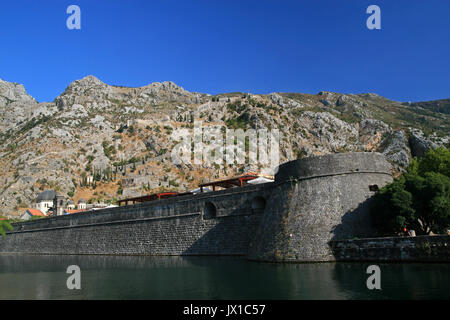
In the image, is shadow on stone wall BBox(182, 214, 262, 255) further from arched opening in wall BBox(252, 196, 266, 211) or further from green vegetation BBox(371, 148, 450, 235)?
green vegetation BBox(371, 148, 450, 235)

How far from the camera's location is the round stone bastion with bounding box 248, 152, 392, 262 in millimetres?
23969

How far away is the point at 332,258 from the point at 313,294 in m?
8.72

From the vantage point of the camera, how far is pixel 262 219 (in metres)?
28.8

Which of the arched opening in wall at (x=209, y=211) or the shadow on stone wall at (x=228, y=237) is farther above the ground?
the arched opening in wall at (x=209, y=211)

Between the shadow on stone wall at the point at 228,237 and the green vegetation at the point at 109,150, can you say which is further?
the green vegetation at the point at 109,150

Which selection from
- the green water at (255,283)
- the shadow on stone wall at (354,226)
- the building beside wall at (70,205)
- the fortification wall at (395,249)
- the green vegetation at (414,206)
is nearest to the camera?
the green water at (255,283)

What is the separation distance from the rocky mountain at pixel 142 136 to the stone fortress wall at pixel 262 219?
5257 cm

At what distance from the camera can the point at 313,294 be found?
1514 cm

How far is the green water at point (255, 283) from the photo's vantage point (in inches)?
600

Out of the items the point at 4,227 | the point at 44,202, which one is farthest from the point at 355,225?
the point at 44,202

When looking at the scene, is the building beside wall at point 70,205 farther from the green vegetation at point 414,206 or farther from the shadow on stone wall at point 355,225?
the green vegetation at point 414,206

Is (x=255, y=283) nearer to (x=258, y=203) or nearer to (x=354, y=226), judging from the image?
(x=354, y=226)

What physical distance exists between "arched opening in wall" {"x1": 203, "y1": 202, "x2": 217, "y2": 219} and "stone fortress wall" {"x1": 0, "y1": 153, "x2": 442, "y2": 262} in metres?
0.10

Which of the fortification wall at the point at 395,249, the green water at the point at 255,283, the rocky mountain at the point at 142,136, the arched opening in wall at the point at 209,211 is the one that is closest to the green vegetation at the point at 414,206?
the fortification wall at the point at 395,249
